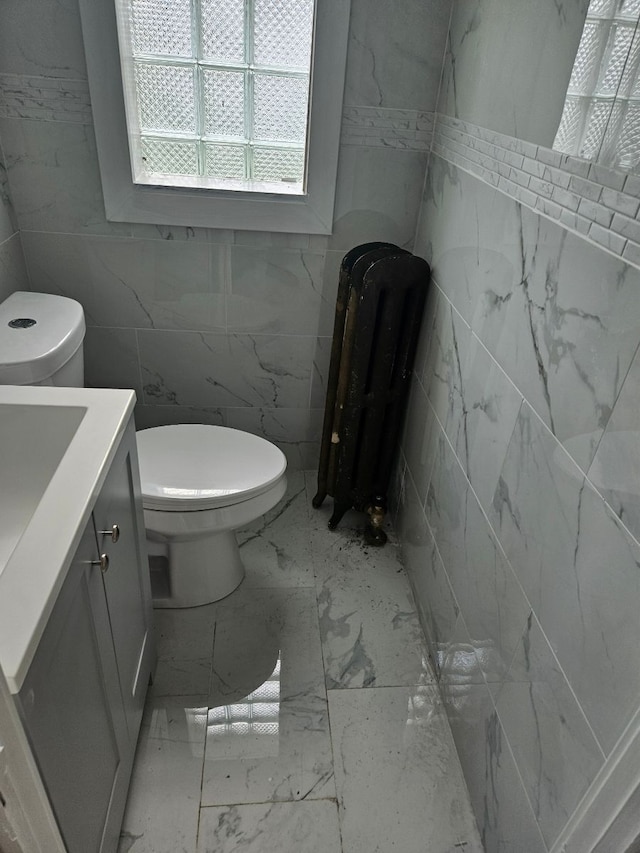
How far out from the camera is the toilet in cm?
146

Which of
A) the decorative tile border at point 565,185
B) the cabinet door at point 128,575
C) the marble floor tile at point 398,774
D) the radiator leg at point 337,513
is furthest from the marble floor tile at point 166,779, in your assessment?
the decorative tile border at point 565,185

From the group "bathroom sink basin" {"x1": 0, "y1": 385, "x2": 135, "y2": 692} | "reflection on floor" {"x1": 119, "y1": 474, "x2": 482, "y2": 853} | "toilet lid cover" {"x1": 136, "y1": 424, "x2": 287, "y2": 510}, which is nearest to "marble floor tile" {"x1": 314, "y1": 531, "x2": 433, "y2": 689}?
"reflection on floor" {"x1": 119, "y1": 474, "x2": 482, "y2": 853}

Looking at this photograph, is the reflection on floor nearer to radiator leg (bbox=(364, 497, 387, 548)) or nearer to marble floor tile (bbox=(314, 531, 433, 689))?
marble floor tile (bbox=(314, 531, 433, 689))

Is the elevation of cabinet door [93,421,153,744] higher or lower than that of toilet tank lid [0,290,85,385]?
lower

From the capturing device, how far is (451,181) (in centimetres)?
158

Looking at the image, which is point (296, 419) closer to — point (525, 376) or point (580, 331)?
point (525, 376)

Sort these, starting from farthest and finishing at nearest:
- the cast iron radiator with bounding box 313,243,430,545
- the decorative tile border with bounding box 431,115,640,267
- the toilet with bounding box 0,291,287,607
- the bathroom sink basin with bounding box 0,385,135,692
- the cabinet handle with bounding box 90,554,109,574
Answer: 1. the cast iron radiator with bounding box 313,243,430,545
2. the toilet with bounding box 0,291,287,607
3. the cabinet handle with bounding box 90,554,109,574
4. the decorative tile border with bounding box 431,115,640,267
5. the bathroom sink basin with bounding box 0,385,135,692

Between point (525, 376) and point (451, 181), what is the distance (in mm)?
732

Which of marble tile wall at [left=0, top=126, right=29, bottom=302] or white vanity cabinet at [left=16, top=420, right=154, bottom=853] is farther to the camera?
marble tile wall at [left=0, top=126, right=29, bottom=302]

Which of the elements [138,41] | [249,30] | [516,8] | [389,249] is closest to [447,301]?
[389,249]

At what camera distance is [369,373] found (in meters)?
1.81

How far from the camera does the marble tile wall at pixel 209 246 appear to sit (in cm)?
160

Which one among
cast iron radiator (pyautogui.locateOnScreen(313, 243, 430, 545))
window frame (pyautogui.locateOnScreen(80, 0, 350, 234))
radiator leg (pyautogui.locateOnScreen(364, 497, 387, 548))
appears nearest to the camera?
window frame (pyautogui.locateOnScreen(80, 0, 350, 234))

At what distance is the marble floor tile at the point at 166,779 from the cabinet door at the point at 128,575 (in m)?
0.11
